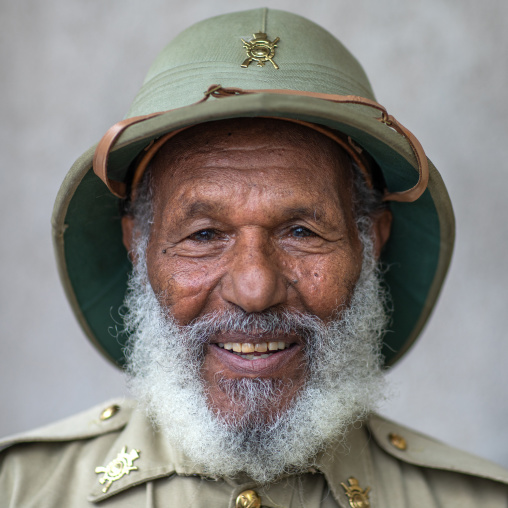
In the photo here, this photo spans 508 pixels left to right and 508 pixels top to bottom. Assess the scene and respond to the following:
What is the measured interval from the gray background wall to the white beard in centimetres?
177

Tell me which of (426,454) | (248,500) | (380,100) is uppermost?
(380,100)

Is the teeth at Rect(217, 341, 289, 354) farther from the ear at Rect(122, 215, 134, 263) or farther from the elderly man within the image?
the ear at Rect(122, 215, 134, 263)

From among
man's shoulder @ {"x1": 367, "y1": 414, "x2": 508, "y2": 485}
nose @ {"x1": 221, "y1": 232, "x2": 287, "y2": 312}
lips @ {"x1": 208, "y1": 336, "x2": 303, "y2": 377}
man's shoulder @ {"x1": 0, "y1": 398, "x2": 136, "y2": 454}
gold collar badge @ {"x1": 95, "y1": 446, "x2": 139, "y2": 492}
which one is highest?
nose @ {"x1": 221, "y1": 232, "x2": 287, "y2": 312}

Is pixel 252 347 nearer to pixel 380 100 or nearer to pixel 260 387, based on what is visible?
pixel 260 387

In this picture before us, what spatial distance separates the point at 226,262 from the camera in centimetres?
208

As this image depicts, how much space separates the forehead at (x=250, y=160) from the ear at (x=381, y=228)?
0.37m

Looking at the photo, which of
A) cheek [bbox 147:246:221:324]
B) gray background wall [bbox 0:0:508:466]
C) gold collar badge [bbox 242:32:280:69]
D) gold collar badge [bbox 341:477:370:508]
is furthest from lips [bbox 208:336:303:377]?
gray background wall [bbox 0:0:508:466]

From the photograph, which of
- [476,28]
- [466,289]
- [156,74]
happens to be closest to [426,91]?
[476,28]

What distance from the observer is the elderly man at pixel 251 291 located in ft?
6.66

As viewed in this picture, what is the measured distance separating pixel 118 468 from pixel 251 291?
0.77 m

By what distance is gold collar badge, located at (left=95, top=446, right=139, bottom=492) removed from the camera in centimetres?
211

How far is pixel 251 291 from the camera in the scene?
1.95 meters

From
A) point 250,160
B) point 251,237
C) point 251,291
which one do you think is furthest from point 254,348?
point 250,160

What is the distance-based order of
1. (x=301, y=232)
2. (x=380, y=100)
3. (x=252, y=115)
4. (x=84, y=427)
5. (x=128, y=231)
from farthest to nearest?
Answer: 1. (x=380, y=100)
2. (x=128, y=231)
3. (x=84, y=427)
4. (x=301, y=232)
5. (x=252, y=115)
